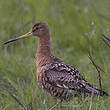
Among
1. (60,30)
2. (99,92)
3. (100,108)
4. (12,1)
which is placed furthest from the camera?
(12,1)

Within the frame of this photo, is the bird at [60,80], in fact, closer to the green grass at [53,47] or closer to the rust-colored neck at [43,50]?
the rust-colored neck at [43,50]

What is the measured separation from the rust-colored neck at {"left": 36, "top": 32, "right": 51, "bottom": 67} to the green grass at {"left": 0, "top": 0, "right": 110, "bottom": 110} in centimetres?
10

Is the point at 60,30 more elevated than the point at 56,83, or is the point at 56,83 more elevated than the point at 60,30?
the point at 60,30

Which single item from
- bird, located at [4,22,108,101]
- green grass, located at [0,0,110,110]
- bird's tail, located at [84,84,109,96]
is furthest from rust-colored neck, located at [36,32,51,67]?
bird's tail, located at [84,84,109,96]

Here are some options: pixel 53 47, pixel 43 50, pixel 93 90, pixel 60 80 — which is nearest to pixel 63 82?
pixel 60 80

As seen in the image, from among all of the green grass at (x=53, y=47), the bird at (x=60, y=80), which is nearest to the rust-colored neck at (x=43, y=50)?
the bird at (x=60, y=80)

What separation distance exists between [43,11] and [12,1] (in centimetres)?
113

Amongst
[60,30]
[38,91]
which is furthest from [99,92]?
[60,30]

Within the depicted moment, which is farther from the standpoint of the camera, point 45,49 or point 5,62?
point 5,62

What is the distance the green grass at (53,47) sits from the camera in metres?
6.05

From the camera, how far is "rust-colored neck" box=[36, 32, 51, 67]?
6.57 meters

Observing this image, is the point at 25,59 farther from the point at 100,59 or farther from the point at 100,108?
the point at 100,108

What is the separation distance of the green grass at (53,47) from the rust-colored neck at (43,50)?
0.10 m

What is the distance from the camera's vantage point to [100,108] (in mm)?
5516
